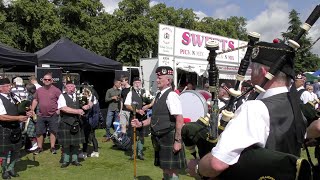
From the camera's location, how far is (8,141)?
5492 millimetres

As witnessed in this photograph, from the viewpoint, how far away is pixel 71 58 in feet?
31.7

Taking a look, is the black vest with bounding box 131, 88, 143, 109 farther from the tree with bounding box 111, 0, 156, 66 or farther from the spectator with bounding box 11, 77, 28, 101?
the tree with bounding box 111, 0, 156, 66

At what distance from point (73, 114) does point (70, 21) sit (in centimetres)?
2152

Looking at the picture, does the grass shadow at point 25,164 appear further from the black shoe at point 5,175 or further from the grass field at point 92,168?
the black shoe at point 5,175

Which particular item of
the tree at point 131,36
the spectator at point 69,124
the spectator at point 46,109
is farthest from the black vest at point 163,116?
the tree at point 131,36

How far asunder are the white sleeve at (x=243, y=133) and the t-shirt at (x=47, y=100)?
6.36 meters

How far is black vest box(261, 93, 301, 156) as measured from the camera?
1.54 meters

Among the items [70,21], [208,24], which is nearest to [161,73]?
[70,21]

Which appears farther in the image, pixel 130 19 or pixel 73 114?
pixel 130 19

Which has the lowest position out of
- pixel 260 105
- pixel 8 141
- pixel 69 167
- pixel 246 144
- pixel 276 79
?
pixel 69 167

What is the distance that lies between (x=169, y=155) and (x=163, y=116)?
1.67ft

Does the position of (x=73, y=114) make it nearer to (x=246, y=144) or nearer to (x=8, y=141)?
(x=8, y=141)

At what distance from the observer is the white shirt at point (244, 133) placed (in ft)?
4.81

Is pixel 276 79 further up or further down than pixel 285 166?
further up
